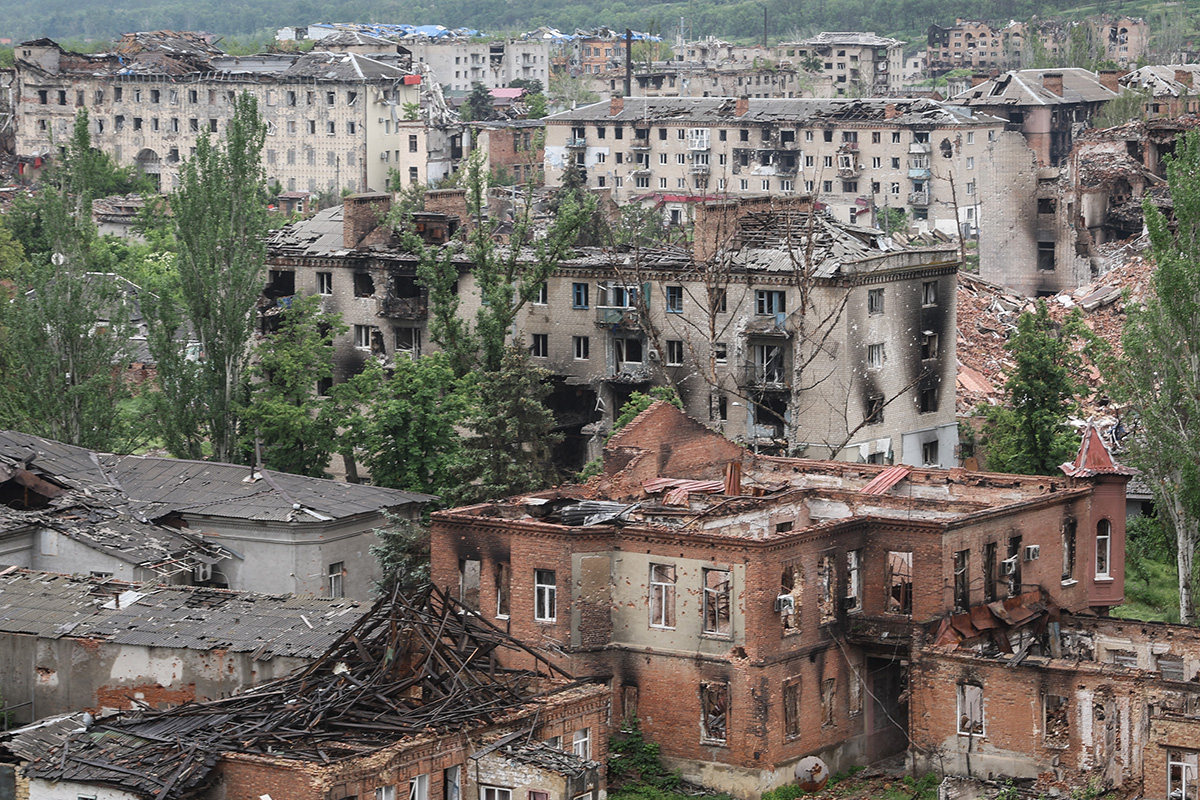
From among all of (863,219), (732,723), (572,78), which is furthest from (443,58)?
(732,723)

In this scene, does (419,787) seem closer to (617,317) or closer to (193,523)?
(193,523)

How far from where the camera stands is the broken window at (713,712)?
133ft

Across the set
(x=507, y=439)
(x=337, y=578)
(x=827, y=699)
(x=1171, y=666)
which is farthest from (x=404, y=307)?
(x=1171, y=666)

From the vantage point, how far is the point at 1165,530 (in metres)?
54.4

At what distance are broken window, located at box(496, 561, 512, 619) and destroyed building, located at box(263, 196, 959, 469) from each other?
18.7 metres

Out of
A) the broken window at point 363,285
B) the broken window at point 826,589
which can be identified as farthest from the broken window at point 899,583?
the broken window at point 363,285

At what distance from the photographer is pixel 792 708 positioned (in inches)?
1613

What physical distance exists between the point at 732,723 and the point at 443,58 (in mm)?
161397

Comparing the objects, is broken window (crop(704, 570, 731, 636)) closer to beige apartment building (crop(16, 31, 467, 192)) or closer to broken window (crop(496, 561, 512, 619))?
broken window (crop(496, 561, 512, 619))

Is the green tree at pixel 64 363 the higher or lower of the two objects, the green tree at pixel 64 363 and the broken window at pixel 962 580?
the higher

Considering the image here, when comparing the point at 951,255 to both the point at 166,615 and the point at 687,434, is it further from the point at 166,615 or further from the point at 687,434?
the point at 166,615

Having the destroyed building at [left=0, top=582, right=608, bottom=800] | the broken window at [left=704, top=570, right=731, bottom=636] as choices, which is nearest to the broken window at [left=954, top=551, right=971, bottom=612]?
the broken window at [left=704, top=570, right=731, bottom=636]

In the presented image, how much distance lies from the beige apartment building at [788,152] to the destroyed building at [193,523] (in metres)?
72.4

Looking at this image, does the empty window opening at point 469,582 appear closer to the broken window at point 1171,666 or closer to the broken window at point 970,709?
the broken window at point 970,709
